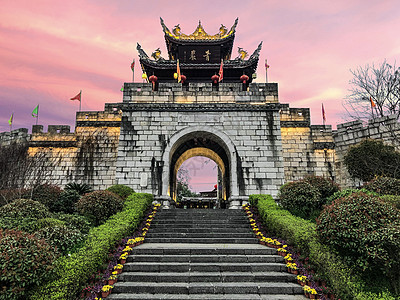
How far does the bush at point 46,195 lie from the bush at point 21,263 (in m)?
6.97

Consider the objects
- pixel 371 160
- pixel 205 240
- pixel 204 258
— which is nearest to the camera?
pixel 204 258

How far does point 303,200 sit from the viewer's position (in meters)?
9.59

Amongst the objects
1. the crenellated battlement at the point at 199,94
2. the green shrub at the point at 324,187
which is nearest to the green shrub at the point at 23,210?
the crenellated battlement at the point at 199,94

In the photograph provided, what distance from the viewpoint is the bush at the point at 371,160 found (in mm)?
12898

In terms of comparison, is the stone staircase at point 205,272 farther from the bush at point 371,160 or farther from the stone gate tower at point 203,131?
the bush at point 371,160

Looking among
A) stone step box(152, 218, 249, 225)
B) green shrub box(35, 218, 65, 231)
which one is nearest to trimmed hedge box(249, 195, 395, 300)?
stone step box(152, 218, 249, 225)

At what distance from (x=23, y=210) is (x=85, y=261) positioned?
155 inches

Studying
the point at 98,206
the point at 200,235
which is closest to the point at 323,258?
the point at 200,235

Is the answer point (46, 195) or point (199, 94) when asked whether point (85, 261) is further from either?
point (199, 94)

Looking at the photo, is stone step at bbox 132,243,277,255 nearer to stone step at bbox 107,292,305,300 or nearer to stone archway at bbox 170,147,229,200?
stone step at bbox 107,292,305,300

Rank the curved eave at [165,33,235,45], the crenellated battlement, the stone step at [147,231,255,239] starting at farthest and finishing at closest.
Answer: the curved eave at [165,33,235,45]
the crenellated battlement
the stone step at [147,231,255,239]

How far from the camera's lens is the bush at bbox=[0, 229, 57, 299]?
13.6 feet

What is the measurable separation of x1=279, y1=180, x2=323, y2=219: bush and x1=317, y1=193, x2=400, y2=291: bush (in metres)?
3.28

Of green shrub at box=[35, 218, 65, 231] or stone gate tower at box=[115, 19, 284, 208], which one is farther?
stone gate tower at box=[115, 19, 284, 208]
